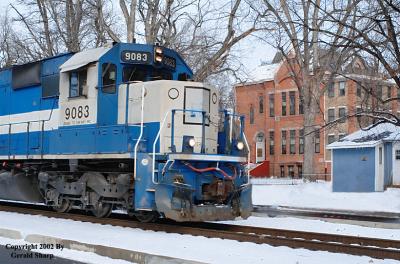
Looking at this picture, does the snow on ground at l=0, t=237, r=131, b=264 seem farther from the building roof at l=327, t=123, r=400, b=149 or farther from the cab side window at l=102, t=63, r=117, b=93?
the building roof at l=327, t=123, r=400, b=149

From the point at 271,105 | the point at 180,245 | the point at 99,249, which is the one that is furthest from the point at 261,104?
the point at 99,249

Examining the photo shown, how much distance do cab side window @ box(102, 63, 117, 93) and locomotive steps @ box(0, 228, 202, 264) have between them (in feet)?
12.1

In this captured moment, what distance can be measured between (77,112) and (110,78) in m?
1.17

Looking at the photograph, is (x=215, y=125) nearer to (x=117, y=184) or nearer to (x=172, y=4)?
(x=117, y=184)

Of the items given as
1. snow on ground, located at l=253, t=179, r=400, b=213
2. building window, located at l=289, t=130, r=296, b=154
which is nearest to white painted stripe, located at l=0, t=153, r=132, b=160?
snow on ground, located at l=253, t=179, r=400, b=213

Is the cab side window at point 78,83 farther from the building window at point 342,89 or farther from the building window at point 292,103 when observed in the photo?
the building window at point 292,103

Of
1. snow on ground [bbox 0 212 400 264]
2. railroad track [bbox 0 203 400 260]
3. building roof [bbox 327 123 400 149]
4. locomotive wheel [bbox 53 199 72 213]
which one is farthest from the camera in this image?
building roof [bbox 327 123 400 149]

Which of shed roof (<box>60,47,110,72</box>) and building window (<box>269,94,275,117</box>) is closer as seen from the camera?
shed roof (<box>60,47,110,72</box>)

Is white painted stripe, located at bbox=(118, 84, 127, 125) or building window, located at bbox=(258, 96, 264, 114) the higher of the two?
building window, located at bbox=(258, 96, 264, 114)

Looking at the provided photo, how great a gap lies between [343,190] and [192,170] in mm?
19166

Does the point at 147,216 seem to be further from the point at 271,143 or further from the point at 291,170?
the point at 271,143

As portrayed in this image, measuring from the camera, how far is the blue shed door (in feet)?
37.9

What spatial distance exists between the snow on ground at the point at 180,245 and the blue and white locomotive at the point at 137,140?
74cm

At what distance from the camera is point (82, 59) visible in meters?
11.8
